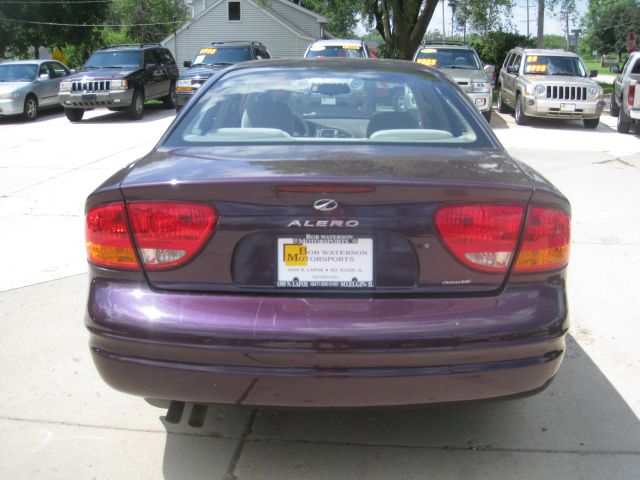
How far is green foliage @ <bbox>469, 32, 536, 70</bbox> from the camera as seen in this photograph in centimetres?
3116

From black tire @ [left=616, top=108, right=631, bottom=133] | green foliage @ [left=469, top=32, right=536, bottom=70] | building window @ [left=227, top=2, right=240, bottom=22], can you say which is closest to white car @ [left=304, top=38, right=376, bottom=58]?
black tire @ [left=616, top=108, right=631, bottom=133]

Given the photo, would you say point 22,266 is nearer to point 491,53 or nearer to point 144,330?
point 144,330

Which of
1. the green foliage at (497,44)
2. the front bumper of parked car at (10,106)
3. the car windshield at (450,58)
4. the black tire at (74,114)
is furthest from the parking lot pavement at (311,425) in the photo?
the green foliage at (497,44)

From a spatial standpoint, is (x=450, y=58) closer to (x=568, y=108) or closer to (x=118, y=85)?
(x=568, y=108)

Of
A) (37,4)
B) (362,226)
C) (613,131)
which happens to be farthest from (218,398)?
(37,4)

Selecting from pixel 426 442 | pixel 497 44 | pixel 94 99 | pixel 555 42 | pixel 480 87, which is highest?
pixel 555 42

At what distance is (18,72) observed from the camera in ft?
63.8

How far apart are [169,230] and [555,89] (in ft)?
48.0

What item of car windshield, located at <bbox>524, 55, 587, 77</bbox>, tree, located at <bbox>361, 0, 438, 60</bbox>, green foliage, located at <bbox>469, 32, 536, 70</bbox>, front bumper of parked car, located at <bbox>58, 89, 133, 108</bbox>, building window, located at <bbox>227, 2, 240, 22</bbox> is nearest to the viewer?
car windshield, located at <bbox>524, 55, 587, 77</bbox>

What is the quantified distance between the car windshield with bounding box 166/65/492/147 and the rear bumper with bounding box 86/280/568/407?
1.02 metres

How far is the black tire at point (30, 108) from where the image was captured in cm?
1853

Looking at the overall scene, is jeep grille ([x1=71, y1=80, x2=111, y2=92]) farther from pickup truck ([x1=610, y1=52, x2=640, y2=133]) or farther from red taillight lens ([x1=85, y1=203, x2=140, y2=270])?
red taillight lens ([x1=85, y1=203, x2=140, y2=270])

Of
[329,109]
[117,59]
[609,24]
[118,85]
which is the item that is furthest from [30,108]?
[609,24]

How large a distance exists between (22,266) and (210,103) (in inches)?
120
